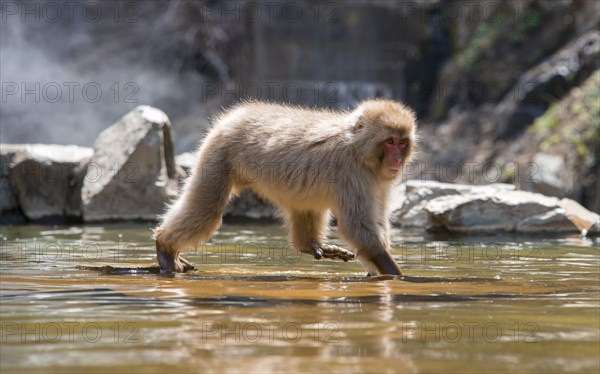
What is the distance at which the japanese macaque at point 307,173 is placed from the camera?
582 cm

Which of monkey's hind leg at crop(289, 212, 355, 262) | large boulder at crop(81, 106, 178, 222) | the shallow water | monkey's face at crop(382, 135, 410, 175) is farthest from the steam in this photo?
monkey's face at crop(382, 135, 410, 175)

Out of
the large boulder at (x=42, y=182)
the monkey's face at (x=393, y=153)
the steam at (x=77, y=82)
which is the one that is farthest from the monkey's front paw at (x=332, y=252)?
the steam at (x=77, y=82)

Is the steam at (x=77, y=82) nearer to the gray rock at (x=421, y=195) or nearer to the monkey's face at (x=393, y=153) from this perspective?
the gray rock at (x=421, y=195)

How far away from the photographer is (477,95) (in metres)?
14.9

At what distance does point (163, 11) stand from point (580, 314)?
15.8m

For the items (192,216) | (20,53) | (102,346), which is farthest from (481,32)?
(102,346)

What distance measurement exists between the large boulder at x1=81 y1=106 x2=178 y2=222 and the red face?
406 cm

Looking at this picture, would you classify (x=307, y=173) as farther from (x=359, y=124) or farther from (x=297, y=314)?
(x=297, y=314)

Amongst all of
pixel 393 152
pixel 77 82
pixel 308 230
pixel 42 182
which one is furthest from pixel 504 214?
pixel 77 82

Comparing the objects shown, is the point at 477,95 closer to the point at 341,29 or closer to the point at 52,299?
the point at 341,29

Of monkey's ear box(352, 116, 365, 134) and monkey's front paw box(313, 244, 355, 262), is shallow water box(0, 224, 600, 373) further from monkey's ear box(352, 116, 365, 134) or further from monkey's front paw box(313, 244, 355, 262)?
monkey's ear box(352, 116, 365, 134)

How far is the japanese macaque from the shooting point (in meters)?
5.82

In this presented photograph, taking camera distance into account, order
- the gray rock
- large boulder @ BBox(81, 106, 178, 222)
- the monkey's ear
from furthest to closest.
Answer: large boulder @ BBox(81, 106, 178, 222), the gray rock, the monkey's ear

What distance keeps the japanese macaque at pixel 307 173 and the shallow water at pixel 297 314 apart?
8.9 inches
